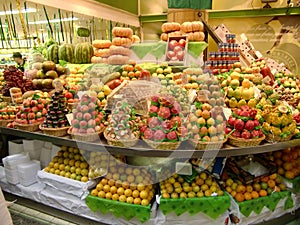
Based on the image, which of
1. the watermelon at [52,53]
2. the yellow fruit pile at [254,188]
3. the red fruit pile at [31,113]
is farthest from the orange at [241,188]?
the watermelon at [52,53]

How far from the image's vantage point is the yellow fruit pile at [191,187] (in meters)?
2.31

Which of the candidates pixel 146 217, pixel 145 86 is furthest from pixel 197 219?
pixel 145 86

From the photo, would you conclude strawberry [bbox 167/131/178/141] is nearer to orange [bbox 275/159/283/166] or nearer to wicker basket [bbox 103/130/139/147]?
wicker basket [bbox 103/130/139/147]

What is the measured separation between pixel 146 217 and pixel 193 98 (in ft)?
3.88

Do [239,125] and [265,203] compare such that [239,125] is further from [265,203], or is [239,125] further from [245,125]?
[265,203]

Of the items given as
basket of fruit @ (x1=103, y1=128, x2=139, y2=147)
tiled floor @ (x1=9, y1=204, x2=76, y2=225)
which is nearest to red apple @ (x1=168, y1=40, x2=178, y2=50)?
basket of fruit @ (x1=103, y1=128, x2=139, y2=147)

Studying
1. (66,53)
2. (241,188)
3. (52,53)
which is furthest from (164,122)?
(52,53)

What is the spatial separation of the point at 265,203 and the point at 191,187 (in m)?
0.73

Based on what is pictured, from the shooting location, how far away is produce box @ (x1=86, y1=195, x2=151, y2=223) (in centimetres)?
226

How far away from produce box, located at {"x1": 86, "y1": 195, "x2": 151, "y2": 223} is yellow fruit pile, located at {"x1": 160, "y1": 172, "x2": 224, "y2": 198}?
0.77ft

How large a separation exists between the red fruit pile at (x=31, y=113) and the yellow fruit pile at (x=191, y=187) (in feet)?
4.98

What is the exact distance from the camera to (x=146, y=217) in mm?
2262

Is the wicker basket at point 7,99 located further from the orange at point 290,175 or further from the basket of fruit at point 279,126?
the orange at point 290,175

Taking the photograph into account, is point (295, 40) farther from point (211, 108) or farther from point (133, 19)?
point (211, 108)
